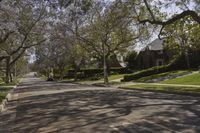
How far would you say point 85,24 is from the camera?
199 ft

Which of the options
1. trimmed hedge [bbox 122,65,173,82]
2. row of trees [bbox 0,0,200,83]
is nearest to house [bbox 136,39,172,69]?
row of trees [bbox 0,0,200,83]

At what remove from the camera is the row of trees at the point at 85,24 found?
30.3 m

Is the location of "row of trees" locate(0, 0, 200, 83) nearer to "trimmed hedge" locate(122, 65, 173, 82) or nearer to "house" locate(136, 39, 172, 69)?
"trimmed hedge" locate(122, 65, 173, 82)

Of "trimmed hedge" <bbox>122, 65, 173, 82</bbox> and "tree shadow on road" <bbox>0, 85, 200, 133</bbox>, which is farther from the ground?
"trimmed hedge" <bbox>122, 65, 173, 82</bbox>

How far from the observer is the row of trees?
30.3m

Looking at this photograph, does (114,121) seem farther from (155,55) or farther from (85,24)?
(155,55)

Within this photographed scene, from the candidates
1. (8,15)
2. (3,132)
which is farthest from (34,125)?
(8,15)

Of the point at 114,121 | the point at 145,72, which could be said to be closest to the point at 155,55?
the point at 145,72

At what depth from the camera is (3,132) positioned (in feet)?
44.6

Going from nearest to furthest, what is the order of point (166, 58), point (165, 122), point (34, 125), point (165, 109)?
point (165, 122)
point (34, 125)
point (165, 109)
point (166, 58)

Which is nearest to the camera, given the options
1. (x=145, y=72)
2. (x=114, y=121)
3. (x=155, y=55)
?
(x=114, y=121)

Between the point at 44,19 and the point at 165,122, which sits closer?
the point at 165,122

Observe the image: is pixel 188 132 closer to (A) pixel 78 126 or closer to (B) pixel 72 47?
(A) pixel 78 126

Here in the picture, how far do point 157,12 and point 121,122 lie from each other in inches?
866
